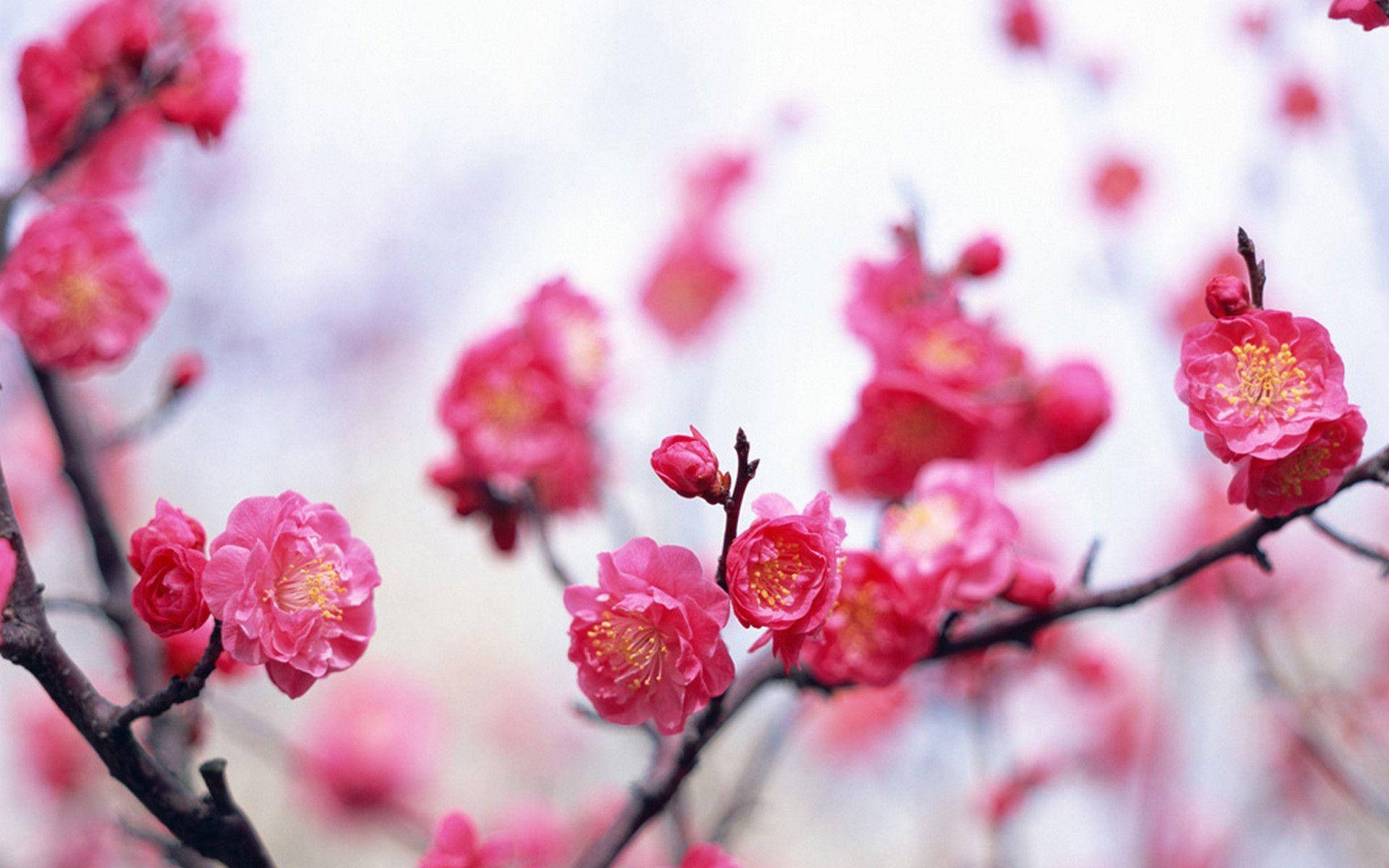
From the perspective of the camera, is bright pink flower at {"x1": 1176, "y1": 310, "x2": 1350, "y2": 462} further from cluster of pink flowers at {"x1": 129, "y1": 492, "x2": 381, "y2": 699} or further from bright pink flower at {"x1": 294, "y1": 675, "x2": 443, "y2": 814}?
bright pink flower at {"x1": 294, "y1": 675, "x2": 443, "y2": 814}

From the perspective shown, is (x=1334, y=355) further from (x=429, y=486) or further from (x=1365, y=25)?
(x=429, y=486)

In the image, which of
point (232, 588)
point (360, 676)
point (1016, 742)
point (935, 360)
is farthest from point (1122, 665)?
point (232, 588)

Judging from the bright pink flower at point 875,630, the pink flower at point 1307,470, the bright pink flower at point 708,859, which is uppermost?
the pink flower at point 1307,470

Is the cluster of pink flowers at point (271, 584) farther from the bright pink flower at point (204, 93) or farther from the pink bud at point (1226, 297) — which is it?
the bright pink flower at point (204, 93)

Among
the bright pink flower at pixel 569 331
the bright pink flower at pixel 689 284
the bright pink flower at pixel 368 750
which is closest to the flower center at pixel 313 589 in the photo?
the bright pink flower at pixel 569 331

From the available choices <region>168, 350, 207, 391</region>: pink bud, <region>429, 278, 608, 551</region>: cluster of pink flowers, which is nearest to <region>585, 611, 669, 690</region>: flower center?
<region>429, 278, 608, 551</region>: cluster of pink flowers

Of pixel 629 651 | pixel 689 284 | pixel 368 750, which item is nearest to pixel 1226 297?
pixel 629 651
